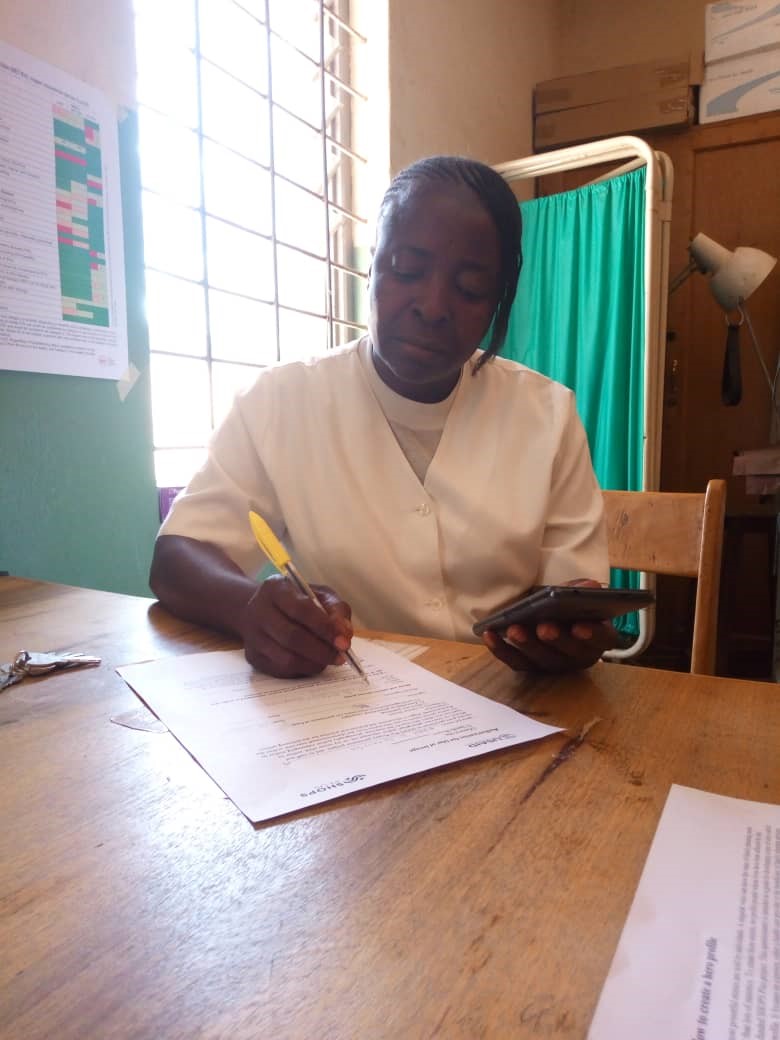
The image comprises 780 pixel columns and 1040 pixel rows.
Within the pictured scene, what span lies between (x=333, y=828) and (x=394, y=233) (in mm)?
839

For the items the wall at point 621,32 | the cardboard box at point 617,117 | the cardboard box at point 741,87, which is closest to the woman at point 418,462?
the cardboard box at point 617,117

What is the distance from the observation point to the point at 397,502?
3.39 feet

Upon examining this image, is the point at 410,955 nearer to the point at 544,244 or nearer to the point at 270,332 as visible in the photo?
the point at 270,332

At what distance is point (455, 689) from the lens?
0.64m

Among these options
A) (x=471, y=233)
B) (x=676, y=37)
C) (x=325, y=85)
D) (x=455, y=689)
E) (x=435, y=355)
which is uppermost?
(x=676, y=37)

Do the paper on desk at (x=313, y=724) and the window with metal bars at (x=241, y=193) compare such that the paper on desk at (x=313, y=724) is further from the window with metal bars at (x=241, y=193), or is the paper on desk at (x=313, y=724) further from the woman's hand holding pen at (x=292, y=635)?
the window with metal bars at (x=241, y=193)

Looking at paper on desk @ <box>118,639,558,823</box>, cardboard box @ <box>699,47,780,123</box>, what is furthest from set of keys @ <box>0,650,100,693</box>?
cardboard box @ <box>699,47,780,123</box>

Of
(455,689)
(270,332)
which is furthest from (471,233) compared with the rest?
(270,332)

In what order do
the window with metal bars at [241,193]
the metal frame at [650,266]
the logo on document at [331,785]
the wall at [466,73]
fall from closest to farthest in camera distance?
1. the logo on document at [331,785]
2. the window with metal bars at [241,193]
3. the metal frame at [650,266]
4. the wall at [466,73]

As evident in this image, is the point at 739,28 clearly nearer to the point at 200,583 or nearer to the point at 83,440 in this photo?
the point at 83,440

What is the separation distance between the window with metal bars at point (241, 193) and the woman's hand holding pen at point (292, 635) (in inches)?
33.2

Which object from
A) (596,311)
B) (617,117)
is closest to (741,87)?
(617,117)

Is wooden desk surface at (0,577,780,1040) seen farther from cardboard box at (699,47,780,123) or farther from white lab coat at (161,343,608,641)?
cardboard box at (699,47,780,123)

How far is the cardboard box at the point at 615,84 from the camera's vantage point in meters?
2.77
